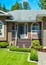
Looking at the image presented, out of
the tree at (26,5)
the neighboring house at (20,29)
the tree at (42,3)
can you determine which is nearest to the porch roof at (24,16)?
the neighboring house at (20,29)

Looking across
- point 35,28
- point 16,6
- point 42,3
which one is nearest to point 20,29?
point 35,28

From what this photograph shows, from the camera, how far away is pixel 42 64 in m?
13.8

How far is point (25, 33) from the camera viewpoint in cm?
2948

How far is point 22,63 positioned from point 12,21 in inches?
570

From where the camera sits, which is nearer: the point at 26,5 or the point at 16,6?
the point at 16,6

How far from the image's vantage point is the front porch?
27.4 metres

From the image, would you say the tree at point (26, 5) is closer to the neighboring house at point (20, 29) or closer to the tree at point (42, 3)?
the tree at point (42, 3)

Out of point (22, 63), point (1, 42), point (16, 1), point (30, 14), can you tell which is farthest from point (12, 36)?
point (16, 1)

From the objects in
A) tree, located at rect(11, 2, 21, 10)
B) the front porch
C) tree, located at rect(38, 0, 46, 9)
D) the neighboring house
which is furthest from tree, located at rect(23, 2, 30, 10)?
the front porch

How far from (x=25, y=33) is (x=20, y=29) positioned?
113 centimetres

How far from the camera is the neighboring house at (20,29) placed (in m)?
27.3

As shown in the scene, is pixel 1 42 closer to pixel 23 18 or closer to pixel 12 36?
pixel 12 36

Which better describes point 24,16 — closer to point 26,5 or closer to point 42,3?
point 42,3

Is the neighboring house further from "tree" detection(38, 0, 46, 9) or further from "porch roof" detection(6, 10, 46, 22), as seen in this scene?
"tree" detection(38, 0, 46, 9)
